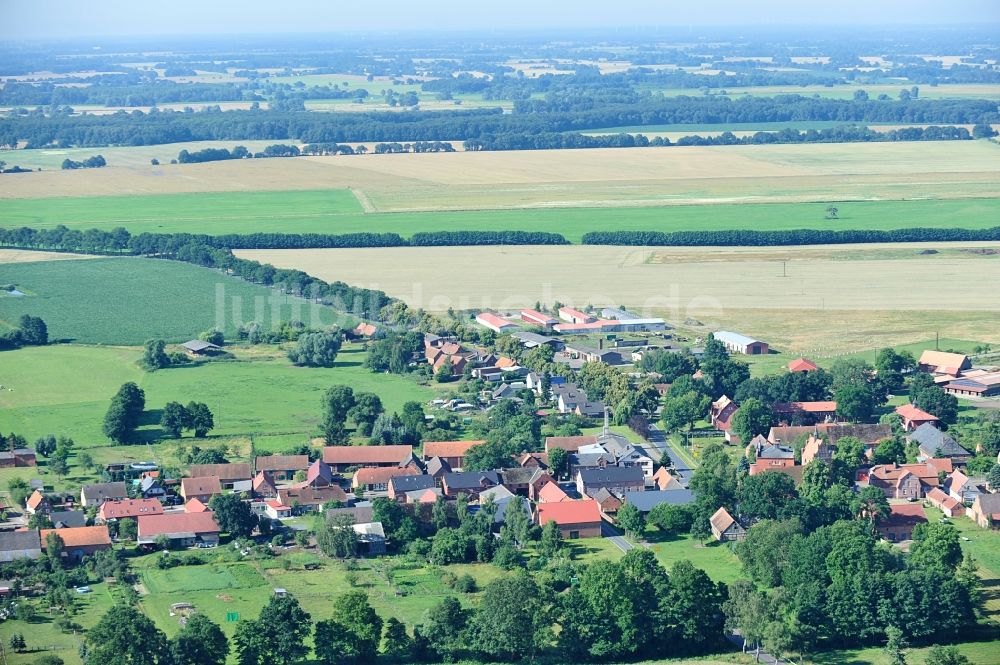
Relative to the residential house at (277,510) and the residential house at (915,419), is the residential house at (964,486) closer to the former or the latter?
the residential house at (915,419)

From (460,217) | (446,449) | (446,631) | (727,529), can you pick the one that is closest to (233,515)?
(446,449)

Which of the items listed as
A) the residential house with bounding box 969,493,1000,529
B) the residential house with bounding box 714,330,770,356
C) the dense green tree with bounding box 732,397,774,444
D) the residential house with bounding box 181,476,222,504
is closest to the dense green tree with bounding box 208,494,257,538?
the residential house with bounding box 181,476,222,504

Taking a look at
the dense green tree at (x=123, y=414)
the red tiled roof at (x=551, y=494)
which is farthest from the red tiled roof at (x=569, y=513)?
the dense green tree at (x=123, y=414)

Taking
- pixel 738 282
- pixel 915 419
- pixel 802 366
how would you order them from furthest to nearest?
pixel 738 282 < pixel 802 366 < pixel 915 419

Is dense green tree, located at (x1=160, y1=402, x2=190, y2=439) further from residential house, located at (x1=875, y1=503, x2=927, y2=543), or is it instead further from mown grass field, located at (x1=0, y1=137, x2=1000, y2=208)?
mown grass field, located at (x1=0, y1=137, x2=1000, y2=208)

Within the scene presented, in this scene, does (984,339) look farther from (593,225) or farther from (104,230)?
(104,230)

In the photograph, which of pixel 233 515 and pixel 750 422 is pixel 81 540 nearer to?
pixel 233 515
